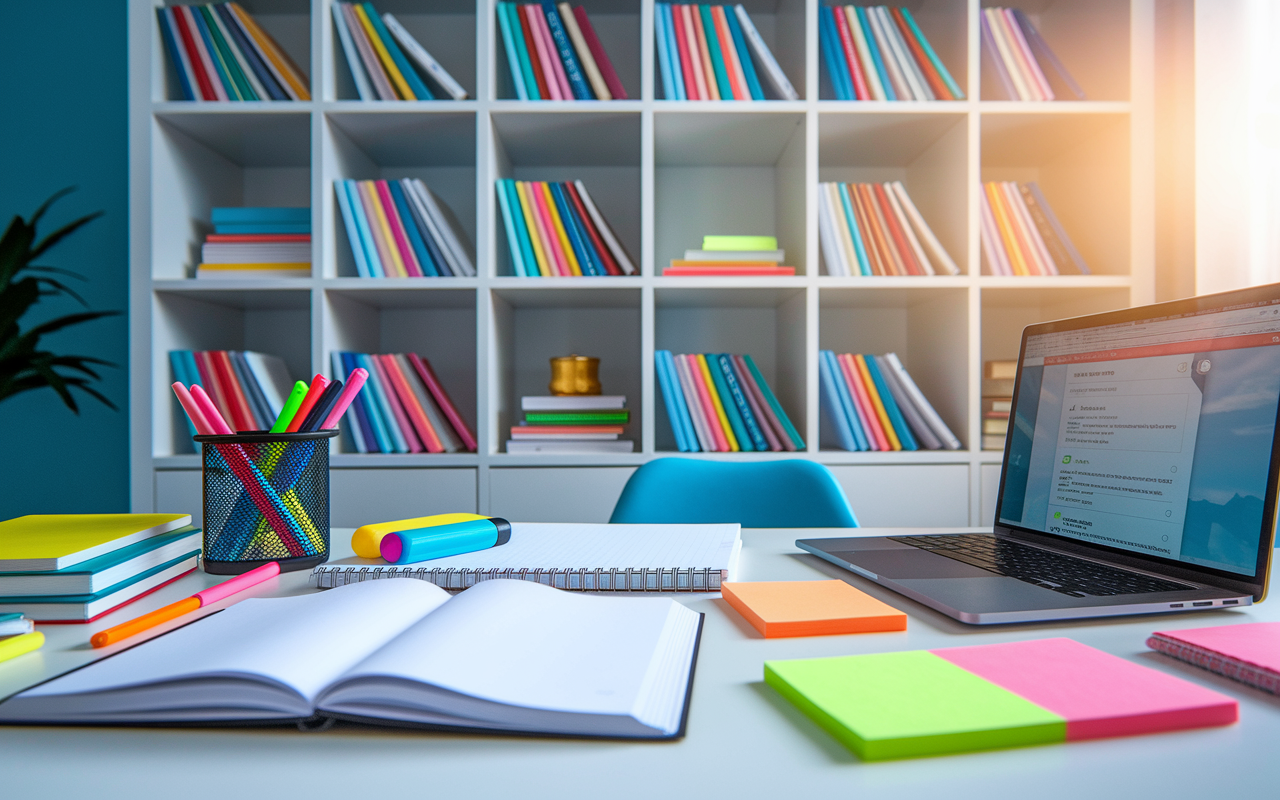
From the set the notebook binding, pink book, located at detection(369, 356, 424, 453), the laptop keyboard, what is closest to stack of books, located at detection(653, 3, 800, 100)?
pink book, located at detection(369, 356, 424, 453)

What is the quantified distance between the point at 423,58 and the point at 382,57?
0.12 m

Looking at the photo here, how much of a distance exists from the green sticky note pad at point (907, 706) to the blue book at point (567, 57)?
66.6 inches

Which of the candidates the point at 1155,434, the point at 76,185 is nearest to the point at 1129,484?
the point at 1155,434

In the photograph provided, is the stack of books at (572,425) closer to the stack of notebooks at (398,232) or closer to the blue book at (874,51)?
the stack of notebooks at (398,232)

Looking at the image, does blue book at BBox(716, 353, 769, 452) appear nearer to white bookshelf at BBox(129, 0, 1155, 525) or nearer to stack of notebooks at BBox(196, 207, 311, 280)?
white bookshelf at BBox(129, 0, 1155, 525)

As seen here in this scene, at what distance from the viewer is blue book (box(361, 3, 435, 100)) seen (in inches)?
70.6

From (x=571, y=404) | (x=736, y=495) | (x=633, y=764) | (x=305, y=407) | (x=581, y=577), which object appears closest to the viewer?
(x=633, y=764)

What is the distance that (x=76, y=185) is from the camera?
87.5 inches

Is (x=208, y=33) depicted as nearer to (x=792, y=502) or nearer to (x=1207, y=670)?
(x=792, y=502)

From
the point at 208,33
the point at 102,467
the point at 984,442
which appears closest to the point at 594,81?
the point at 208,33

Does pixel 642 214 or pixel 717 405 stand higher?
pixel 642 214

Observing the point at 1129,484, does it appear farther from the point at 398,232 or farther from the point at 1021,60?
the point at 398,232

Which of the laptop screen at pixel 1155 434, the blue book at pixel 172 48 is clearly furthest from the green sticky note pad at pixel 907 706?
the blue book at pixel 172 48

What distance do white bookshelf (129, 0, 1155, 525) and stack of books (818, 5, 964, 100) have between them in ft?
0.23
